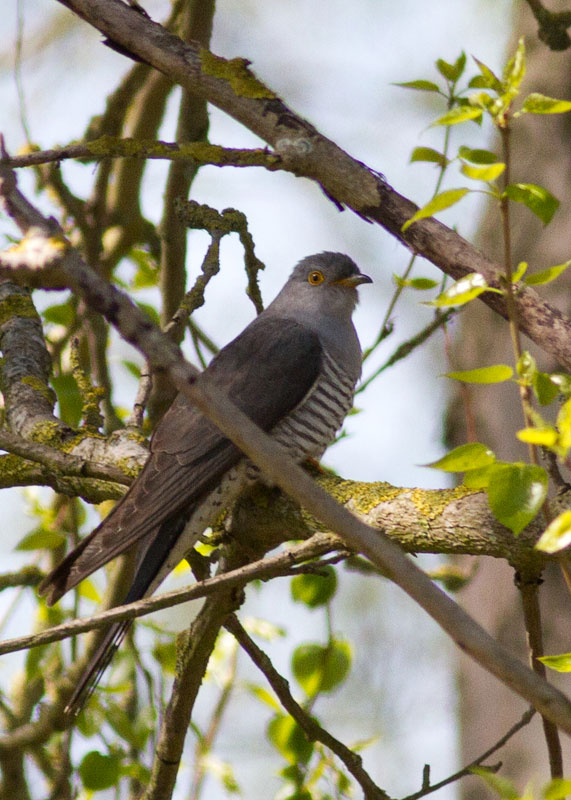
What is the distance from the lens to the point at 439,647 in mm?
9297

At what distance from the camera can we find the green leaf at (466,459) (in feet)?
4.97

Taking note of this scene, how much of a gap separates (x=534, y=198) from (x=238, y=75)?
49.7 inches

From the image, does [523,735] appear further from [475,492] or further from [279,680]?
[475,492]

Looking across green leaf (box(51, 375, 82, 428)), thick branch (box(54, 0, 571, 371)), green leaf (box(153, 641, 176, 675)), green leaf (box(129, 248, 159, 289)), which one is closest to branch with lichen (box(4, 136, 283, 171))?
thick branch (box(54, 0, 571, 371))

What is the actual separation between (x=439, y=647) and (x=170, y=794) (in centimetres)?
694

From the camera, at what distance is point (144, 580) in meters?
2.93

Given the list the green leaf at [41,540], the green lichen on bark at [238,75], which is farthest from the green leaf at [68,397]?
the green lichen on bark at [238,75]

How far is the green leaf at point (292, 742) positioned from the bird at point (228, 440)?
2.08 ft

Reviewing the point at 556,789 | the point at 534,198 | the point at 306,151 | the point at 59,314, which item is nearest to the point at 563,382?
the point at 534,198

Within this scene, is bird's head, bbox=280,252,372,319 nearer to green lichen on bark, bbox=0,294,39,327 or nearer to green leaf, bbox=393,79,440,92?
green lichen on bark, bbox=0,294,39,327

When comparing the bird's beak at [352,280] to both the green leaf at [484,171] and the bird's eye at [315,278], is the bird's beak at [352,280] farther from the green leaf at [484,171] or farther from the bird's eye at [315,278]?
the green leaf at [484,171]

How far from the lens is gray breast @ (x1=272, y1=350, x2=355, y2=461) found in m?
3.41

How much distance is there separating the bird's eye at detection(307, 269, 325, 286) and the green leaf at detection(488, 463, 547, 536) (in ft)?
9.76

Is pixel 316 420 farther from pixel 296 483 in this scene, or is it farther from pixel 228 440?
pixel 296 483
